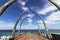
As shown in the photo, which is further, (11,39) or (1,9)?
(11,39)

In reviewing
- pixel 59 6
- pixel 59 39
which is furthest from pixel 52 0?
pixel 59 39

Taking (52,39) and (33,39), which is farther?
(52,39)

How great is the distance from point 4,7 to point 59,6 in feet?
2.55

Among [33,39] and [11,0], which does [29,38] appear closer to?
[33,39]

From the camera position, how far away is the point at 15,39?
3490 mm

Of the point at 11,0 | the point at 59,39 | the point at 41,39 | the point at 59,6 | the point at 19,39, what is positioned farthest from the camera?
the point at 59,39

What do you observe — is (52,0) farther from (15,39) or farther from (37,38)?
(15,39)

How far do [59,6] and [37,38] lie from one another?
162 cm

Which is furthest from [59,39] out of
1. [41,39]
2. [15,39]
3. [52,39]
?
[15,39]

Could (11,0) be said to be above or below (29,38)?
above

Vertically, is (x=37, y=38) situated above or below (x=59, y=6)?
below

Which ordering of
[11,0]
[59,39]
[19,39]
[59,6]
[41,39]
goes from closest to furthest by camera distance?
[59,6], [11,0], [41,39], [19,39], [59,39]

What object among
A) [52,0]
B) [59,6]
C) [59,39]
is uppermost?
[52,0]

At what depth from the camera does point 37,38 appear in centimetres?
326
